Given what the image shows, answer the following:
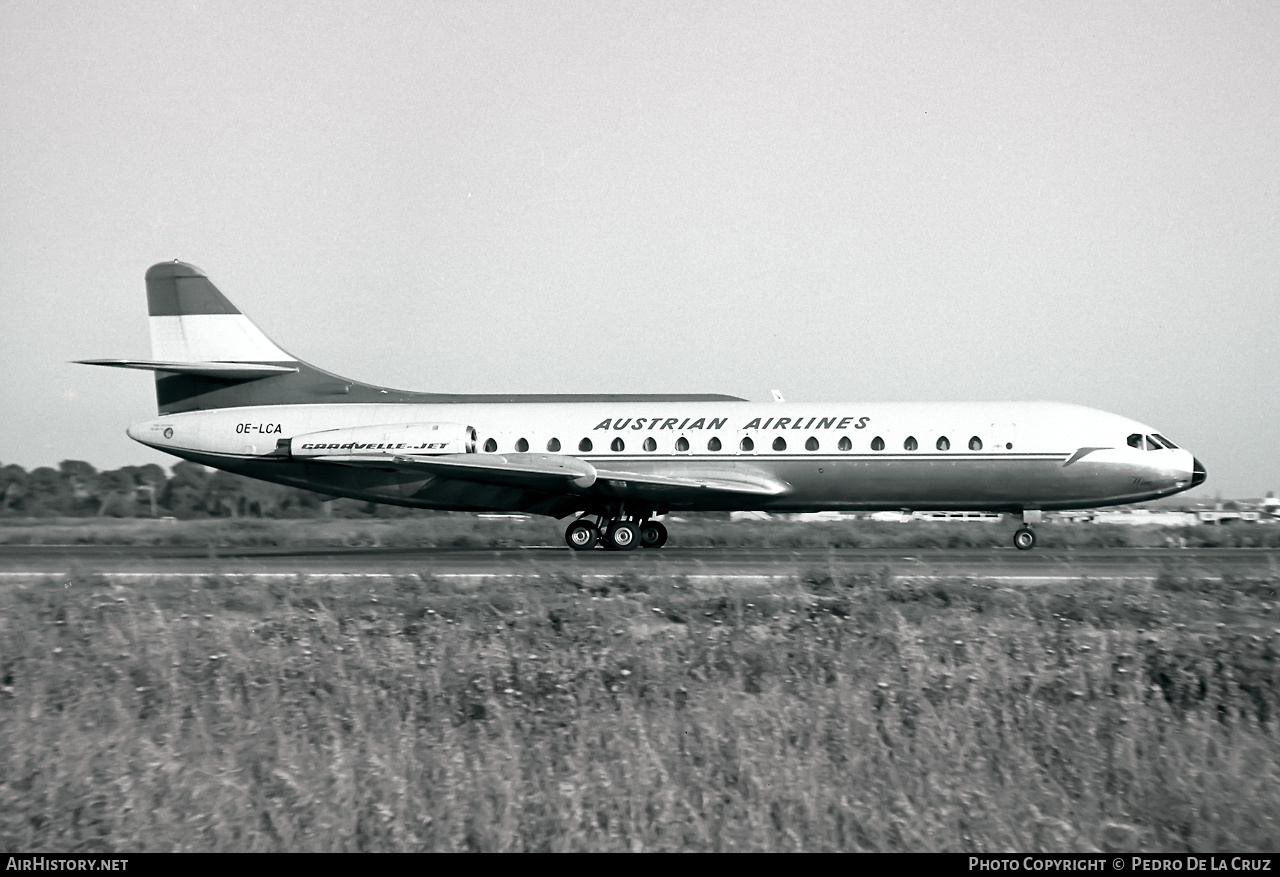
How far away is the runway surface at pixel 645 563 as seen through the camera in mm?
17062

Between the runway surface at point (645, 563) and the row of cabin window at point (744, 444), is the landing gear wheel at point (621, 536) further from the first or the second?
the row of cabin window at point (744, 444)

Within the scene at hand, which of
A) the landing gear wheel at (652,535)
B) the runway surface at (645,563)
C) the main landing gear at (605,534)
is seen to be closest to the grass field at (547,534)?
the landing gear wheel at (652,535)

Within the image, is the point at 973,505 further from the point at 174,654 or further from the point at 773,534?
the point at 174,654

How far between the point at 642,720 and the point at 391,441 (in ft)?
57.5

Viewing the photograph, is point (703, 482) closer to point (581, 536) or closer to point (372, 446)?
point (581, 536)

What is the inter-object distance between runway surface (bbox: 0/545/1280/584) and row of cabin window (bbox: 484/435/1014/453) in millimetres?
2206

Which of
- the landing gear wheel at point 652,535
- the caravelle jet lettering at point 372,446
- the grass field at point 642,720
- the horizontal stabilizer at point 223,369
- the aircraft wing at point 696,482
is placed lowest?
the grass field at point 642,720

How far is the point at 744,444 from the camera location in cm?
2588

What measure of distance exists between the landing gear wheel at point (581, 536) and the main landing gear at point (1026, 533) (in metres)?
8.93

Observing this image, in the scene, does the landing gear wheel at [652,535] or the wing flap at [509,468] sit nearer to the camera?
the wing flap at [509,468]

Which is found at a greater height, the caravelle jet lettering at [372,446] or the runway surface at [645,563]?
the caravelle jet lettering at [372,446]

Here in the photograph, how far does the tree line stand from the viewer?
36156mm

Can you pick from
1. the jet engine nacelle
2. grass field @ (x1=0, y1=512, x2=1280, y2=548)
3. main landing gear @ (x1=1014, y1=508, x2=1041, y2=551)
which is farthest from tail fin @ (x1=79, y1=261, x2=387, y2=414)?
Answer: main landing gear @ (x1=1014, y1=508, x2=1041, y2=551)

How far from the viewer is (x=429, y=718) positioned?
10.4 meters
